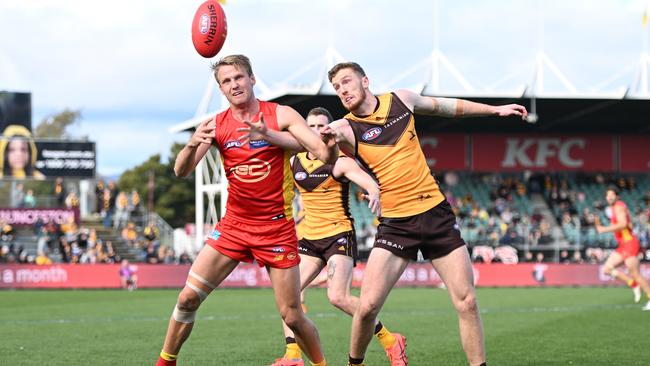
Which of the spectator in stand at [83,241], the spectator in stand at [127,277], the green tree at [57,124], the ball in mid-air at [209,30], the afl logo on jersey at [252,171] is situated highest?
the green tree at [57,124]

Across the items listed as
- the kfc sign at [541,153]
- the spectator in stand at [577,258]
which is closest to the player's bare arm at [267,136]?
the spectator in stand at [577,258]

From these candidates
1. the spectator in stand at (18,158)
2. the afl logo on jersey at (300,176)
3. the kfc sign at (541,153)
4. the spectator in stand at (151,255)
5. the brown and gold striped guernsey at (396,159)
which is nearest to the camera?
the brown and gold striped guernsey at (396,159)

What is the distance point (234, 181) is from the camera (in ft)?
25.1

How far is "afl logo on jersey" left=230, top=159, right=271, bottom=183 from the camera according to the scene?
297 inches

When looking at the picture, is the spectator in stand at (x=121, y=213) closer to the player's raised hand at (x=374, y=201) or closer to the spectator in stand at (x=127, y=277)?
the spectator in stand at (x=127, y=277)

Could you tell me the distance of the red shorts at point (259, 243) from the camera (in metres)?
7.73

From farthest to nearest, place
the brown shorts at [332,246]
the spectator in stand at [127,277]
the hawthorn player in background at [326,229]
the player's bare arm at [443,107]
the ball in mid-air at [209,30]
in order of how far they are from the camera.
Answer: the spectator in stand at [127,277], the brown shorts at [332,246], the hawthorn player in background at [326,229], the player's bare arm at [443,107], the ball in mid-air at [209,30]

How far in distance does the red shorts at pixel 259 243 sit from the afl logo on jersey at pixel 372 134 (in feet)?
3.43

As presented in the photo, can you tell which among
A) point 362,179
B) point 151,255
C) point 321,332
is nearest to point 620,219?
point 321,332

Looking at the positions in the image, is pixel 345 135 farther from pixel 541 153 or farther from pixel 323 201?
pixel 541 153

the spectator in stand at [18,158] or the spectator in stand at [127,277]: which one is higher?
the spectator in stand at [18,158]

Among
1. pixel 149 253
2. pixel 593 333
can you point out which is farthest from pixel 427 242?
pixel 149 253

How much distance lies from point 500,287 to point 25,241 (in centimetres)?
2108

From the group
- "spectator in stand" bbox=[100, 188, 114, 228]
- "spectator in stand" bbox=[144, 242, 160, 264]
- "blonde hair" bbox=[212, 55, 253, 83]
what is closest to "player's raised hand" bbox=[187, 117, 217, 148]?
"blonde hair" bbox=[212, 55, 253, 83]
